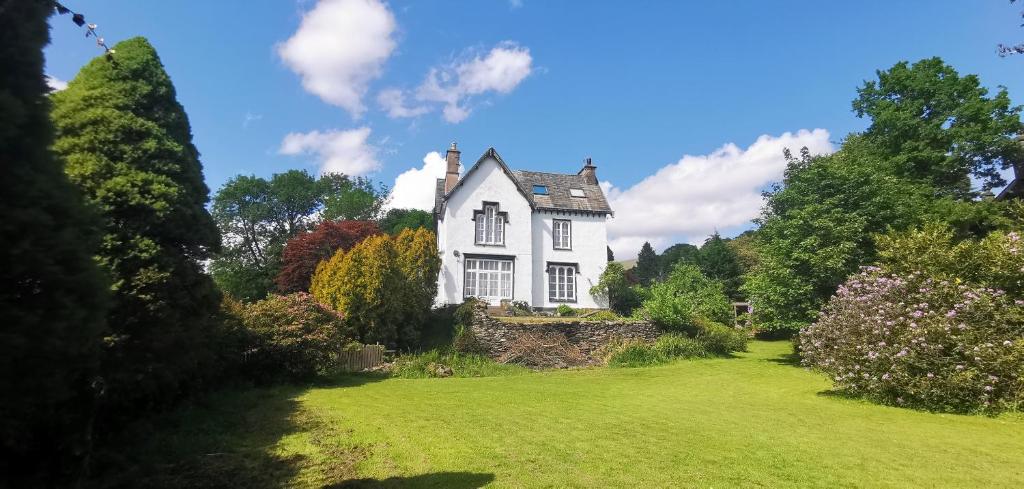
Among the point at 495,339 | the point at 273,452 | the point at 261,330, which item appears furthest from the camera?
the point at 495,339

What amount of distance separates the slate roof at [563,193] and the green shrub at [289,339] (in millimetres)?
16224

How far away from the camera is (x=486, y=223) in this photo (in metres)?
27.7

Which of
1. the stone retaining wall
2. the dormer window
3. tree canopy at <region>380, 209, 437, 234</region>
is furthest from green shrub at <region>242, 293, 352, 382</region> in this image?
tree canopy at <region>380, 209, 437, 234</region>

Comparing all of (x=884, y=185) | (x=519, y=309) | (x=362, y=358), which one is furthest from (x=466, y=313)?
(x=884, y=185)

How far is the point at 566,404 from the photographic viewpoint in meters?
11.4

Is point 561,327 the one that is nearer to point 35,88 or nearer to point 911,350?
point 911,350

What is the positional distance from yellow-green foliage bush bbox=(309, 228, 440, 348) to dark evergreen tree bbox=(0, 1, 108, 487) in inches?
629

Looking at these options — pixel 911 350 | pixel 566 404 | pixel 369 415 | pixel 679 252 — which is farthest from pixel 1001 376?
pixel 679 252

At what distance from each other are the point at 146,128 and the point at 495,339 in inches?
595

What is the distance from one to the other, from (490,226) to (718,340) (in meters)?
12.8

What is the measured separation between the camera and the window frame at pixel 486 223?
27328 millimetres

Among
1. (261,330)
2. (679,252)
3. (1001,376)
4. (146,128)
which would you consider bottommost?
(1001,376)

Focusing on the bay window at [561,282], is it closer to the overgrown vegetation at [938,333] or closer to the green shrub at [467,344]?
the green shrub at [467,344]

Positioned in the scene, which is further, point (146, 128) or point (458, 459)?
point (146, 128)
